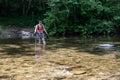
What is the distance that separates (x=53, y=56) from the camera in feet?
49.2

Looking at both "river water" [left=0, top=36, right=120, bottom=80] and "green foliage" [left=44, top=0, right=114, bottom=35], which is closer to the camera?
"river water" [left=0, top=36, right=120, bottom=80]

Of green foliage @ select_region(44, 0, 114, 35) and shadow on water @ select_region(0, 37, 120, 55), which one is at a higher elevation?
green foliage @ select_region(44, 0, 114, 35)

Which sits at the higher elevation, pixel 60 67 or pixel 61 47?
pixel 60 67

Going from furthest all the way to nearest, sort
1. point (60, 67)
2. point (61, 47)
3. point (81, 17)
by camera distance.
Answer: point (81, 17) < point (61, 47) < point (60, 67)

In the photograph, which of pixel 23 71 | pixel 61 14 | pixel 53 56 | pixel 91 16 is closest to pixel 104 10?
pixel 91 16

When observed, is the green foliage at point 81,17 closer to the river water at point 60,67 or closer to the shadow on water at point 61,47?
the shadow on water at point 61,47

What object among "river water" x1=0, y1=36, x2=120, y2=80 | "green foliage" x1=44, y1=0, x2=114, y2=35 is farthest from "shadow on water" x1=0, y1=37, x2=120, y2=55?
"green foliage" x1=44, y1=0, x2=114, y2=35

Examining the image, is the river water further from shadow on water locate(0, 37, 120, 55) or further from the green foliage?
the green foliage

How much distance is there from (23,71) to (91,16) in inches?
827

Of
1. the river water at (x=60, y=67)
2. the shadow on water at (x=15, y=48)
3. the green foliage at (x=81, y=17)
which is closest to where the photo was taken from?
the river water at (x=60, y=67)

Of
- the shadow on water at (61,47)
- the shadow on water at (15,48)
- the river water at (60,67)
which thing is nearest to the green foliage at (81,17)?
the shadow on water at (61,47)

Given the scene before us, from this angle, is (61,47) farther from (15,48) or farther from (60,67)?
(60,67)

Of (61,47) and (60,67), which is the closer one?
(60,67)

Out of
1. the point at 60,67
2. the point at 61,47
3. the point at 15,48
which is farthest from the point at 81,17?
the point at 60,67
